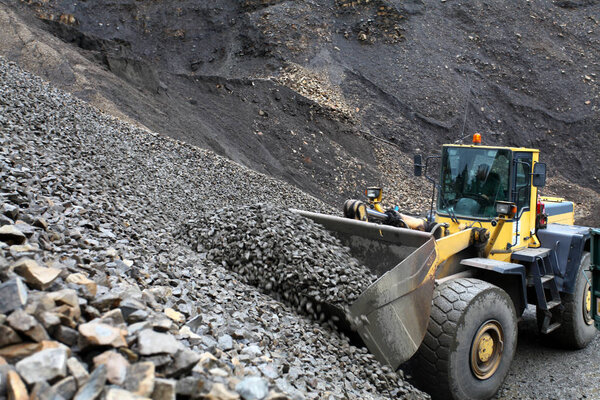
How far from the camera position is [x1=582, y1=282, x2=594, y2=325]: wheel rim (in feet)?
19.9

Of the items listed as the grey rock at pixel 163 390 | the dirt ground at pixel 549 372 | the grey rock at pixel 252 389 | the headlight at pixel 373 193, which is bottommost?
the dirt ground at pixel 549 372

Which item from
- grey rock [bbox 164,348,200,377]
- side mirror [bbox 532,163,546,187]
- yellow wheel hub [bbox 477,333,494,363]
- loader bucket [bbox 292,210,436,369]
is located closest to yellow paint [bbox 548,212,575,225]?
side mirror [bbox 532,163,546,187]

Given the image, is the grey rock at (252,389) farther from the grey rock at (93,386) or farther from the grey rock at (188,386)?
the grey rock at (93,386)

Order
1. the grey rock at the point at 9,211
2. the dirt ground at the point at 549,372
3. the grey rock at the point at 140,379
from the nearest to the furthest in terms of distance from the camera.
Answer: the grey rock at the point at 140,379 → the grey rock at the point at 9,211 → the dirt ground at the point at 549,372

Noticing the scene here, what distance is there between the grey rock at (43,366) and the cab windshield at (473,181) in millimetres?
4592

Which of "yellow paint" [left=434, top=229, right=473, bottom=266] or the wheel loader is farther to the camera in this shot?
"yellow paint" [left=434, top=229, right=473, bottom=266]

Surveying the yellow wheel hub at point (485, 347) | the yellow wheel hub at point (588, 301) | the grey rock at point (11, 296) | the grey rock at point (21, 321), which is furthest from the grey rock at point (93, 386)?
the yellow wheel hub at point (588, 301)

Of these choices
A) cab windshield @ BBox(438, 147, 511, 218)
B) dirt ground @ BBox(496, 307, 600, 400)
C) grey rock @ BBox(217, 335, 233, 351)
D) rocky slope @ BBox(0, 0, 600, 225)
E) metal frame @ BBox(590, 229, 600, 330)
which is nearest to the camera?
grey rock @ BBox(217, 335, 233, 351)

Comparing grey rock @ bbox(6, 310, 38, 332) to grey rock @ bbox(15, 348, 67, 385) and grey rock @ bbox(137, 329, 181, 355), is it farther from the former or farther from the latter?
grey rock @ bbox(137, 329, 181, 355)

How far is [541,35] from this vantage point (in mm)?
22750

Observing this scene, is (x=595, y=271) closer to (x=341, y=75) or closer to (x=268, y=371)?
(x=268, y=371)

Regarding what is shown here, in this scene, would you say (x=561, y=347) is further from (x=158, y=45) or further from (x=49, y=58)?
(x=158, y=45)

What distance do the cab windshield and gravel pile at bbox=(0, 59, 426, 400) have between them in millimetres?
2313

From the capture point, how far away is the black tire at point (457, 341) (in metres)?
4.07
